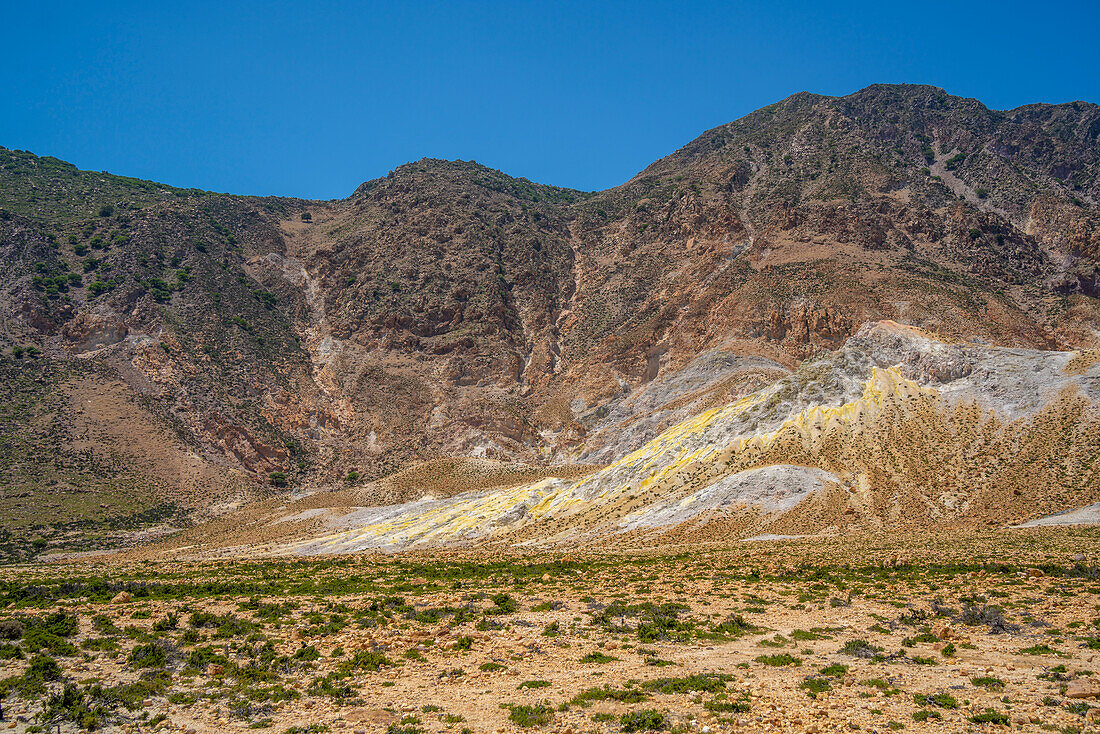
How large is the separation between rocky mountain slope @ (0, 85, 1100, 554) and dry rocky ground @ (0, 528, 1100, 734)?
4451 cm

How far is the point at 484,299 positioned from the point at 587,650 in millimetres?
92500

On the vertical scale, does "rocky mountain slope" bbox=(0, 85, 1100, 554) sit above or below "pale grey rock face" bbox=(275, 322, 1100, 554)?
above

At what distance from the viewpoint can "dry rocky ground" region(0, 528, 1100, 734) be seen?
1216 centimetres

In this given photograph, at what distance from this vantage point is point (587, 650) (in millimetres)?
16969

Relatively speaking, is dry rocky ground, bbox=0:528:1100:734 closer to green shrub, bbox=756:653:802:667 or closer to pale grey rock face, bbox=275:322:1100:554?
green shrub, bbox=756:653:802:667

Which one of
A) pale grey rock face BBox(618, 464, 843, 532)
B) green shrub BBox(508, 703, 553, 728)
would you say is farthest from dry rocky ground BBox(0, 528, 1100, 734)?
pale grey rock face BBox(618, 464, 843, 532)

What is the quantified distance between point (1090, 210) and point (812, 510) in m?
99.4

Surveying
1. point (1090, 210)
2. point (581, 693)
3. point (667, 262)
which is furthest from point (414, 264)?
point (1090, 210)

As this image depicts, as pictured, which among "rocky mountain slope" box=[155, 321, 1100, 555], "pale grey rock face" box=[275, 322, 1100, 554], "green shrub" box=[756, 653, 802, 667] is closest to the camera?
"green shrub" box=[756, 653, 802, 667]

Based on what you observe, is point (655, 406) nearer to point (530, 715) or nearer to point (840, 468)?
point (840, 468)

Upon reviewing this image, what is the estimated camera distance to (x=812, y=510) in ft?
135

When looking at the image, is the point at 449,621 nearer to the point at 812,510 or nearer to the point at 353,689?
the point at 353,689

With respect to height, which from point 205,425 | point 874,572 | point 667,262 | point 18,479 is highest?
point 667,262

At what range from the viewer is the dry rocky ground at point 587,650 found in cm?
1216
